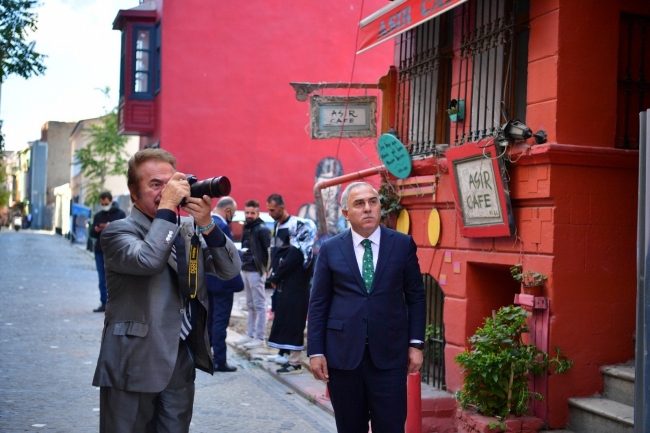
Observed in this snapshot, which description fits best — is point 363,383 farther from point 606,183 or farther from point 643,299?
point 606,183

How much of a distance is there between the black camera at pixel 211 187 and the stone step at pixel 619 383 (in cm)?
408

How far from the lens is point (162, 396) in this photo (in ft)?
12.4

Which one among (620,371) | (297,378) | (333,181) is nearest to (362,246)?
(620,371)

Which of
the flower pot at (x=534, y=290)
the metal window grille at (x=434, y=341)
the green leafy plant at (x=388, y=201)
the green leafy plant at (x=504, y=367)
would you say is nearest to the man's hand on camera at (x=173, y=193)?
the green leafy plant at (x=504, y=367)

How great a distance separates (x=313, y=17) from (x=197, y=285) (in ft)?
74.6

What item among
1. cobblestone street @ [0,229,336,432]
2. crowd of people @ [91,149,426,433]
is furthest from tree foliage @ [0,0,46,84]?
crowd of people @ [91,149,426,433]

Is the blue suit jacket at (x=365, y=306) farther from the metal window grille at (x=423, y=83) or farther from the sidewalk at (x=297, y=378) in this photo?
the metal window grille at (x=423, y=83)

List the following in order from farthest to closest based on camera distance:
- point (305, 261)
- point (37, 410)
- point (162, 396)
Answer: point (305, 261)
point (37, 410)
point (162, 396)

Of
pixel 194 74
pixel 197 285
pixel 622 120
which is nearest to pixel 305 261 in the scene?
pixel 622 120

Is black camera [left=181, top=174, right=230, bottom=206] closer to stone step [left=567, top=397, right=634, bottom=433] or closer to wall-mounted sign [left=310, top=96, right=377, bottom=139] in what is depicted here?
stone step [left=567, top=397, right=634, bottom=433]

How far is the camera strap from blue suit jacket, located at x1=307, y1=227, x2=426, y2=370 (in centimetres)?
113

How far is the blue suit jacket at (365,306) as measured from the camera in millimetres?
4574

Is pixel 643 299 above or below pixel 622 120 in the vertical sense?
below

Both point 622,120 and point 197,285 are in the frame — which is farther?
point 622,120
